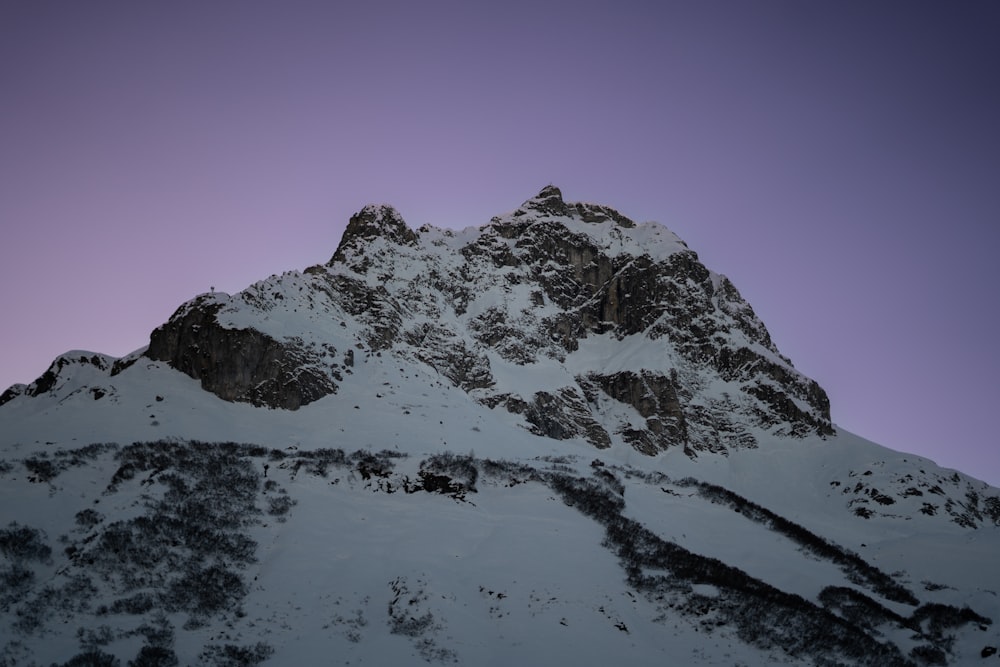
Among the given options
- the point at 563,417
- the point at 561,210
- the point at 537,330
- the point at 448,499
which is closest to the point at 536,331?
the point at 537,330

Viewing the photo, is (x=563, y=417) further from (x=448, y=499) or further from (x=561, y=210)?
(x=561, y=210)

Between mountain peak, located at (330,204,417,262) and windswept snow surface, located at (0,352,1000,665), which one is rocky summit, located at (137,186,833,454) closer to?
mountain peak, located at (330,204,417,262)

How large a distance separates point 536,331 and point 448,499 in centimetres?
7265

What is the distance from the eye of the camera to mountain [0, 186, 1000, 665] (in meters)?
28.4

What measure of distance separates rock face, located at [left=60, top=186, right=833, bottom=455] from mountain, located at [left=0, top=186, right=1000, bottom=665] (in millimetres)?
500

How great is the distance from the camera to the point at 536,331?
117375 millimetres

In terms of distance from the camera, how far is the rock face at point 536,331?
7625cm

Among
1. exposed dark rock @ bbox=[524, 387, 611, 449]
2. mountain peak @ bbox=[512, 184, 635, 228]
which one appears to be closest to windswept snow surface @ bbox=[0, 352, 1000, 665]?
exposed dark rock @ bbox=[524, 387, 611, 449]

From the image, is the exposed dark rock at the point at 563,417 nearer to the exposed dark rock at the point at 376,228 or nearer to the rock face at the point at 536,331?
the rock face at the point at 536,331

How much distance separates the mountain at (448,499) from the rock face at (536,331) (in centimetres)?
50

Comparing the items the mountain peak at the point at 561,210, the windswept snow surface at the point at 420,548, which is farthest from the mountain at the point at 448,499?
the mountain peak at the point at 561,210

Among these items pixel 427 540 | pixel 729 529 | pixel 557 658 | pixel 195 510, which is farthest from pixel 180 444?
pixel 729 529

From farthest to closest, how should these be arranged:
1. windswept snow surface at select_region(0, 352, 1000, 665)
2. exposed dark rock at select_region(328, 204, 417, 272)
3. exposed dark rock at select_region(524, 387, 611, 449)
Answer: exposed dark rock at select_region(328, 204, 417, 272), exposed dark rock at select_region(524, 387, 611, 449), windswept snow surface at select_region(0, 352, 1000, 665)

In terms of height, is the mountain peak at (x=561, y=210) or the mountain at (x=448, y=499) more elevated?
the mountain peak at (x=561, y=210)
